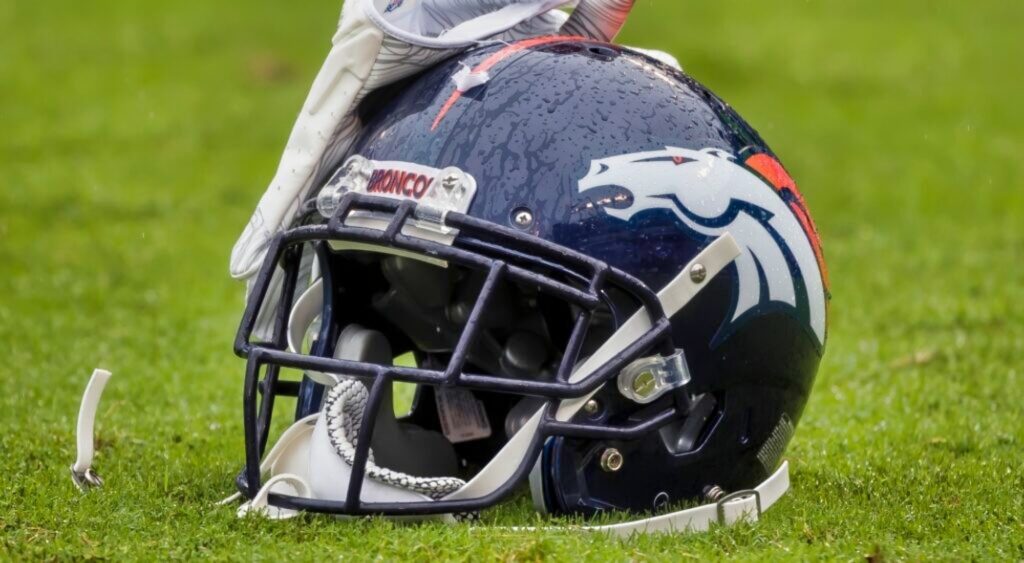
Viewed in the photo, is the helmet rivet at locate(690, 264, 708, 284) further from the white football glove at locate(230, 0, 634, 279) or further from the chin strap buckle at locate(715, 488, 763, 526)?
the white football glove at locate(230, 0, 634, 279)

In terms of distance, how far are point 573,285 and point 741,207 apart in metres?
0.46

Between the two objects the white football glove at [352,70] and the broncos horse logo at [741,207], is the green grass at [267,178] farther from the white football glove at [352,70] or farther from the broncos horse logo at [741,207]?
the white football glove at [352,70]

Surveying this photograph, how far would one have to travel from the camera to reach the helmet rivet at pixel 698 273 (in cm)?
325

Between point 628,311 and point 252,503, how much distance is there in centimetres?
95

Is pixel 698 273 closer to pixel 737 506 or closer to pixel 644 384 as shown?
pixel 644 384

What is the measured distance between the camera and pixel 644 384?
128 inches

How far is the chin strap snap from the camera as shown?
11.9 feet

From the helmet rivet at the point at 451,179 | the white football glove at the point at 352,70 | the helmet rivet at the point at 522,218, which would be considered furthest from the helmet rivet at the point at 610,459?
the white football glove at the point at 352,70

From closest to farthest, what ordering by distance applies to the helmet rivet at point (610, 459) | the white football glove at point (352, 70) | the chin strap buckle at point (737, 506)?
the helmet rivet at point (610, 459)
the chin strap buckle at point (737, 506)
the white football glove at point (352, 70)

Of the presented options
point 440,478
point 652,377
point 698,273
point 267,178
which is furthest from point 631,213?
point 267,178

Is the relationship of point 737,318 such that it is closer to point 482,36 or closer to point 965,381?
point 482,36

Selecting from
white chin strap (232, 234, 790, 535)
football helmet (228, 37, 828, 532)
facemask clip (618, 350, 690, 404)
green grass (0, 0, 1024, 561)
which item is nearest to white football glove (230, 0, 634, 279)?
football helmet (228, 37, 828, 532)

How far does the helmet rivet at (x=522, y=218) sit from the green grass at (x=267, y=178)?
68cm

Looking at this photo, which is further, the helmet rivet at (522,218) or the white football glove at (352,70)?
the white football glove at (352,70)
